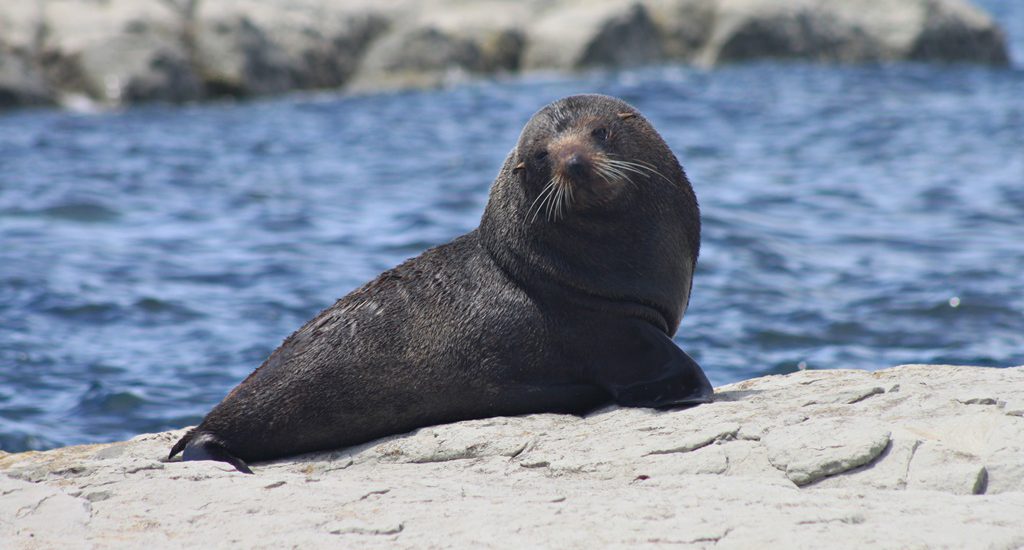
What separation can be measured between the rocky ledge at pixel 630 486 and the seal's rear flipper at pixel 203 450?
171 mm

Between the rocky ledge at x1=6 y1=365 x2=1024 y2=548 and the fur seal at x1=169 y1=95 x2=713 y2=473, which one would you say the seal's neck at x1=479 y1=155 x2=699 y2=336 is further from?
the rocky ledge at x1=6 y1=365 x2=1024 y2=548

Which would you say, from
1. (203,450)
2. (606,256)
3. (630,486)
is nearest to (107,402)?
(203,450)

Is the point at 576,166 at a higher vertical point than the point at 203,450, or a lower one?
higher

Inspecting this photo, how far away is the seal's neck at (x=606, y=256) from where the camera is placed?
6.19 metres

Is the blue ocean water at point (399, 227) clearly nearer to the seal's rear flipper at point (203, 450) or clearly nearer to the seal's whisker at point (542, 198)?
the seal's rear flipper at point (203, 450)

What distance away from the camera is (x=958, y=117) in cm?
1944

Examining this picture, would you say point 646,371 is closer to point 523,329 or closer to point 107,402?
point 523,329

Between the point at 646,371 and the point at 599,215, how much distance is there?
31.3 inches

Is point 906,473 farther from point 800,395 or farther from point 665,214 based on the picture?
point 665,214

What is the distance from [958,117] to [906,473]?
16.0 meters

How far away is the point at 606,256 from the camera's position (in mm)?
6215

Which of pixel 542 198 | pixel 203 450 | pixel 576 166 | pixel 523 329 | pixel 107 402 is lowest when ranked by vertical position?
pixel 107 402

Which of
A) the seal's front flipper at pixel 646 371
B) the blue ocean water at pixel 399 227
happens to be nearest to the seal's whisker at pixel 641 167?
the seal's front flipper at pixel 646 371

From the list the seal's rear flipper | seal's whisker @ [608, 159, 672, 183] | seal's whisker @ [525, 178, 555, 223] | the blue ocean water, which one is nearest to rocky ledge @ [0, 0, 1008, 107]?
the blue ocean water
